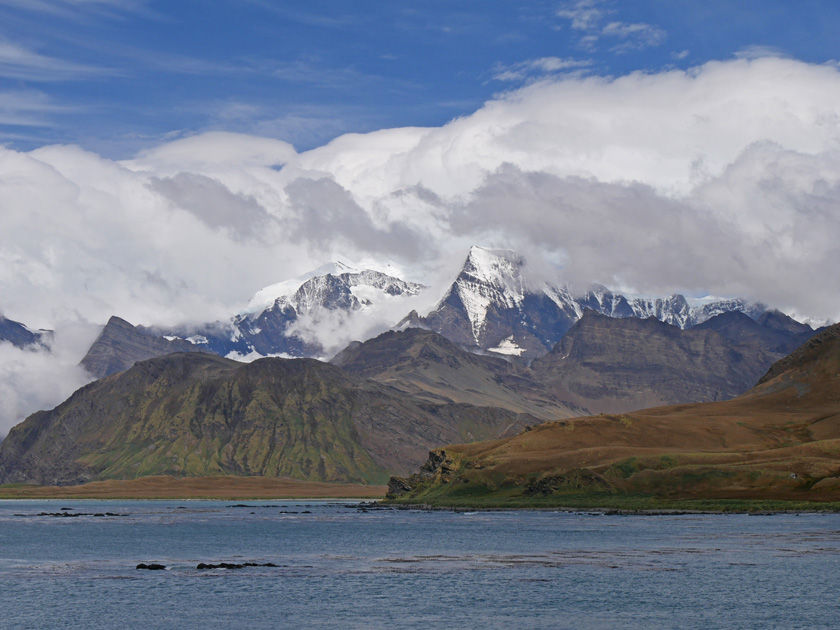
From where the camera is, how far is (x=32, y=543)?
192 m

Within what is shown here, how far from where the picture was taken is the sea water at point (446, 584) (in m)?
98.6

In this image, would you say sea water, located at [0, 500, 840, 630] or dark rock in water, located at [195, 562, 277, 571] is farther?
dark rock in water, located at [195, 562, 277, 571]

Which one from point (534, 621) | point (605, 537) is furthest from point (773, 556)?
point (534, 621)

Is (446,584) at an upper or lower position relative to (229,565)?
lower

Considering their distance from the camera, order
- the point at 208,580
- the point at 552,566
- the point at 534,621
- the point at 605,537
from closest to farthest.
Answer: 1. the point at 534,621
2. the point at 208,580
3. the point at 552,566
4. the point at 605,537

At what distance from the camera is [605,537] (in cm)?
18300

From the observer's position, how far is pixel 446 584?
122 metres

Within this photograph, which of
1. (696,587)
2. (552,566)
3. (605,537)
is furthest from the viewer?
(605,537)

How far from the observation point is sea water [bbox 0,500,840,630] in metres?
98.6

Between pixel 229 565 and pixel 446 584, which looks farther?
pixel 229 565

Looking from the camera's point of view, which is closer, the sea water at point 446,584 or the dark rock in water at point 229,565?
the sea water at point 446,584

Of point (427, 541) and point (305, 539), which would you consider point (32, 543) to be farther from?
point (427, 541)

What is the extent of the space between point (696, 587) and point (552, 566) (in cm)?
2533

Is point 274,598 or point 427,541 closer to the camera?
point 274,598
